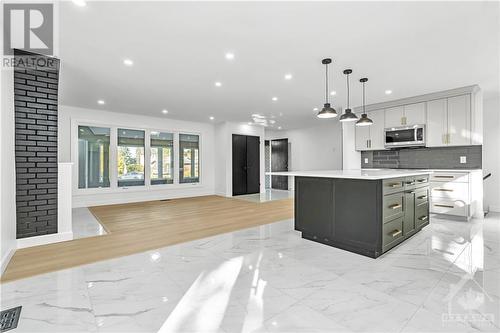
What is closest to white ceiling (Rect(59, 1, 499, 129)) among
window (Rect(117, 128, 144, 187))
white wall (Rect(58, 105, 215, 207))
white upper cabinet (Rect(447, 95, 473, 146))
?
white upper cabinet (Rect(447, 95, 473, 146))

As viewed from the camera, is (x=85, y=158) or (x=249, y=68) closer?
(x=249, y=68)

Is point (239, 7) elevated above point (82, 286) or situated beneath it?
elevated above

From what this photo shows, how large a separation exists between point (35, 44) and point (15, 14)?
0.69 meters

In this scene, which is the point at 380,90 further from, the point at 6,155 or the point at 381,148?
the point at 6,155

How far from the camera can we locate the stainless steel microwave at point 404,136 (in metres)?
5.07

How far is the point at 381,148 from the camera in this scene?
5.73 m

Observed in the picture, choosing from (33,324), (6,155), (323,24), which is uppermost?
(323,24)

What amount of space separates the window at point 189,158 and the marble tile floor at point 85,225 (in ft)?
10.2

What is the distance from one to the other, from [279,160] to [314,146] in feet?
5.78

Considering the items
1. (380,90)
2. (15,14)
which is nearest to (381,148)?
(380,90)

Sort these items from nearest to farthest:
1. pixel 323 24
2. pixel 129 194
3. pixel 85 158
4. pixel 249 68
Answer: pixel 323 24 → pixel 249 68 → pixel 85 158 → pixel 129 194

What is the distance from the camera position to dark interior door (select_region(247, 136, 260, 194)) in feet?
28.6

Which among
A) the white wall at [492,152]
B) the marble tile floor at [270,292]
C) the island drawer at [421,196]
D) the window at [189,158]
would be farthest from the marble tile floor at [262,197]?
the white wall at [492,152]

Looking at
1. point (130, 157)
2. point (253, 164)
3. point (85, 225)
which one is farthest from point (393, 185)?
point (130, 157)
